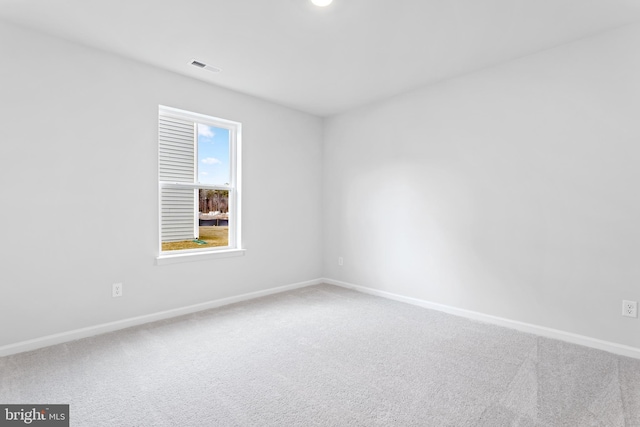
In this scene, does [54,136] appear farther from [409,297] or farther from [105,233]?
[409,297]

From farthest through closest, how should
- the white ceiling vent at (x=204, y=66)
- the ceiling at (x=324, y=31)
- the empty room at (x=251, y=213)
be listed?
the white ceiling vent at (x=204, y=66) → the ceiling at (x=324, y=31) → the empty room at (x=251, y=213)

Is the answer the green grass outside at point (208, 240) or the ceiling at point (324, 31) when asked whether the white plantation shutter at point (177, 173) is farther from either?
the ceiling at point (324, 31)

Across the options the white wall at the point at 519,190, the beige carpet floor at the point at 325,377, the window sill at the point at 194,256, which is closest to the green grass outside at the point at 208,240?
the window sill at the point at 194,256

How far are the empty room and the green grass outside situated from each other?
3 centimetres

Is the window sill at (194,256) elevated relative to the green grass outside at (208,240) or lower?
lower

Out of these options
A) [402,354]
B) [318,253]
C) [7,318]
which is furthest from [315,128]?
[7,318]

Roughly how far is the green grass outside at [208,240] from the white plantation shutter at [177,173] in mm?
59

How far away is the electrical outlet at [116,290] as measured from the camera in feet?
9.50

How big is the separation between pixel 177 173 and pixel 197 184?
23cm

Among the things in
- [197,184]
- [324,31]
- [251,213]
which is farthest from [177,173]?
[324,31]

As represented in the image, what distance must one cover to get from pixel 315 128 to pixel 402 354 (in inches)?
129

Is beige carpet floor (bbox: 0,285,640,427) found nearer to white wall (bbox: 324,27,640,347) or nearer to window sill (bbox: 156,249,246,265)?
white wall (bbox: 324,27,640,347)

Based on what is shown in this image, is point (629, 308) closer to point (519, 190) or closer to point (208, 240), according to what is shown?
point (519, 190)

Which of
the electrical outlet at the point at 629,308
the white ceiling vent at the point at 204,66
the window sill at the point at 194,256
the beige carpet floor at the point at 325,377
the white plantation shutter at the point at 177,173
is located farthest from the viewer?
the white plantation shutter at the point at 177,173
